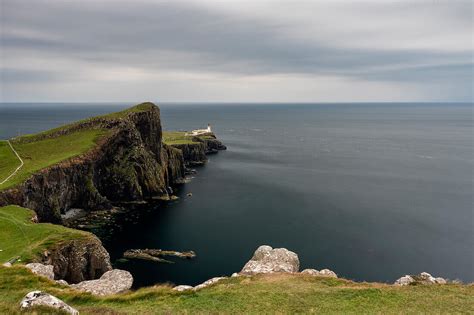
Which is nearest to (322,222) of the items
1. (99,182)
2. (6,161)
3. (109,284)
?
(109,284)

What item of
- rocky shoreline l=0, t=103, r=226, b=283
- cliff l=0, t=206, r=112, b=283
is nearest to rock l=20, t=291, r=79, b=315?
cliff l=0, t=206, r=112, b=283

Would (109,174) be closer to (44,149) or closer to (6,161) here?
(44,149)

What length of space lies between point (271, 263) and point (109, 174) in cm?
6908

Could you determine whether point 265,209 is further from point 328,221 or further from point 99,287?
point 99,287

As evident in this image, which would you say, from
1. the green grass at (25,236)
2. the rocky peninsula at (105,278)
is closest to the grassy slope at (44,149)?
the rocky peninsula at (105,278)

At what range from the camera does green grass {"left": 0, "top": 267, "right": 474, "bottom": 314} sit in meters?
24.3

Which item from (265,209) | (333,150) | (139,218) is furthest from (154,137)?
(333,150)

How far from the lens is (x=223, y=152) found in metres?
193

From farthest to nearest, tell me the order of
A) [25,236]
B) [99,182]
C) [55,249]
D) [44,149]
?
[99,182]
[44,149]
[25,236]
[55,249]

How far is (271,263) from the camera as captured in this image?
38.9 meters

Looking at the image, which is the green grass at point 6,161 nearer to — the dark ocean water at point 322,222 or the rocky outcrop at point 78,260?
the dark ocean water at point 322,222

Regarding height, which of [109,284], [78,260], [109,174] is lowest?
[78,260]

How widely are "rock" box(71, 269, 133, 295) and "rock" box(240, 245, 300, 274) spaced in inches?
495

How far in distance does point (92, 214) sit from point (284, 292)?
66187mm
